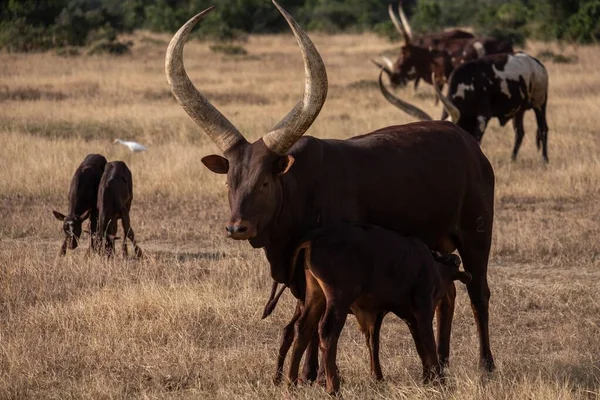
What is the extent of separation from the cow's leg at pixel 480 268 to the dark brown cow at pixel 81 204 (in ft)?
14.7

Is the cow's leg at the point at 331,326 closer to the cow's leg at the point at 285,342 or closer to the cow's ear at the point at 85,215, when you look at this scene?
the cow's leg at the point at 285,342

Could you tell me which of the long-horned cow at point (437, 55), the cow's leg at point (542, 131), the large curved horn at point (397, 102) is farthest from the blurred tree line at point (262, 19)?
the large curved horn at point (397, 102)

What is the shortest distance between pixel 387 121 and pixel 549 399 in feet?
41.9

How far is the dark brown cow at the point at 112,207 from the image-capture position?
10.3 m

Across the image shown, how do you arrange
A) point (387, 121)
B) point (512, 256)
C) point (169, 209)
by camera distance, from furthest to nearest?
point (387, 121) < point (169, 209) < point (512, 256)

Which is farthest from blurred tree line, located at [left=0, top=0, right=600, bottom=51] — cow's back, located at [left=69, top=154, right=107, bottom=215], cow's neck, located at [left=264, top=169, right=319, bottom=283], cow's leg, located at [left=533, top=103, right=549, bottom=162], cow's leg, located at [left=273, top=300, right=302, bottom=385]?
cow's neck, located at [left=264, top=169, right=319, bottom=283]

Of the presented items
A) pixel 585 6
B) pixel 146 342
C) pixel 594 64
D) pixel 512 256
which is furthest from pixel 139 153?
pixel 585 6

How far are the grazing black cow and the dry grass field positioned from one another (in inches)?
25.8

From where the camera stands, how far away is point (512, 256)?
1039cm

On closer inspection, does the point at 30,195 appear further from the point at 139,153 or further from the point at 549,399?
the point at 549,399

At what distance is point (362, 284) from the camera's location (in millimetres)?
5902

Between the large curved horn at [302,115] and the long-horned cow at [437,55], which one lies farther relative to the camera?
the long-horned cow at [437,55]

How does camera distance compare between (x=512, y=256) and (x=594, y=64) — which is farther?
(x=594, y=64)

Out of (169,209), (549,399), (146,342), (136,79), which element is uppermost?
(549,399)
